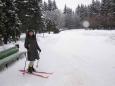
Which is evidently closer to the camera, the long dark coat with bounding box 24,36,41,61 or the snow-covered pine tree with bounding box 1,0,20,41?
the long dark coat with bounding box 24,36,41,61

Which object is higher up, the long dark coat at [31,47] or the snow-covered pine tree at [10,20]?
the snow-covered pine tree at [10,20]

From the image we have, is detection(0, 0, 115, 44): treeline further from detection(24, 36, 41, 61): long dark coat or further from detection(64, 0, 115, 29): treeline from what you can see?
detection(24, 36, 41, 61): long dark coat

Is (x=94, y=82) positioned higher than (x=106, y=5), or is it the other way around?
(x=106, y=5)

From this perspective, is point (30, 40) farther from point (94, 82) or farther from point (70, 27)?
point (70, 27)

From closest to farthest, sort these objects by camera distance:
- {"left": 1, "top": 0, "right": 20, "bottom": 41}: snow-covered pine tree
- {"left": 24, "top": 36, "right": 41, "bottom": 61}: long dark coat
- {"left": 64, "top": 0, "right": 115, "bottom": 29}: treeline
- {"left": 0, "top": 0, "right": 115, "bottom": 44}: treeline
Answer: {"left": 24, "top": 36, "right": 41, "bottom": 61}: long dark coat < {"left": 1, "top": 0, "right": 20, "bottom": 41}: snow-covered pine tree < {"left": 0, "top": 0, "right": 115, "bottom": 44}: treeline < {"left": 64, "top": 0, "right": 115, "bottom": 29}: treeline

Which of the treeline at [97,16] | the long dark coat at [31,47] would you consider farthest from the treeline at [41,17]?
the long dark coat at [31,47]

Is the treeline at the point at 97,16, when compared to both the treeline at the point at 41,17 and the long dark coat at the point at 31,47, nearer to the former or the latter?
the treeline at the point at 41,17

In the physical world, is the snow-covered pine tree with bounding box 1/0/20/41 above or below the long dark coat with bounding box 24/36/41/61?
above

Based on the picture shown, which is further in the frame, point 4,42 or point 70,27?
point 70,27

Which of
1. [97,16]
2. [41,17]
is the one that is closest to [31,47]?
[41,17]

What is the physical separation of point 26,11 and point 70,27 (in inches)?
3503

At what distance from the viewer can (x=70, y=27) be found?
122 m

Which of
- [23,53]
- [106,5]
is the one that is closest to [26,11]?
[23,53]

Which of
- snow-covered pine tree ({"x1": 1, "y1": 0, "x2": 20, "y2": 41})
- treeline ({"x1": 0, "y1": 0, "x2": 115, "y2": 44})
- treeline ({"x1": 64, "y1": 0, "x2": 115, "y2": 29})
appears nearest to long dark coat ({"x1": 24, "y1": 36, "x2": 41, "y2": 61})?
treeline ({"x1": 0, "y1": 0, "x2": 115, "y2": 44})
